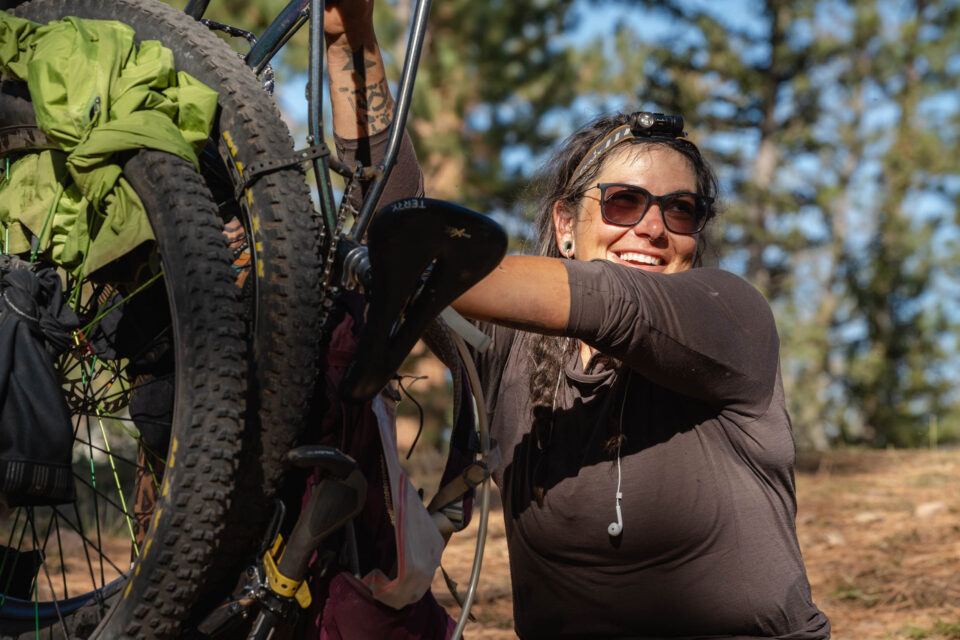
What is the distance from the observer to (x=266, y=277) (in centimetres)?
169

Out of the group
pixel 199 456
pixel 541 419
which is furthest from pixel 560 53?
pixel 199 456

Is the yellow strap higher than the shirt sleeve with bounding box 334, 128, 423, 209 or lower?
lower

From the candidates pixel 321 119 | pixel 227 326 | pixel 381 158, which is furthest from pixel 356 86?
pixel 227 326

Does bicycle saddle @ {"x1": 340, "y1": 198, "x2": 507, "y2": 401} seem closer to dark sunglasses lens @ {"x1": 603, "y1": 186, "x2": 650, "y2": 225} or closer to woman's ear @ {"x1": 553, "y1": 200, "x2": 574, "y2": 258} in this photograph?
dark sunglasses lens @ {"x1": 603, "y1": 186, "x2": 650, "y2": 225}

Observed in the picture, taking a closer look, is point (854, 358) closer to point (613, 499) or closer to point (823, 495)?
point (823, 495)

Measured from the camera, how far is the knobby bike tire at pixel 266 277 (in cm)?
166

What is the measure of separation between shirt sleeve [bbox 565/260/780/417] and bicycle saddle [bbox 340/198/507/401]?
331mm

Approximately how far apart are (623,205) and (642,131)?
0.21 m

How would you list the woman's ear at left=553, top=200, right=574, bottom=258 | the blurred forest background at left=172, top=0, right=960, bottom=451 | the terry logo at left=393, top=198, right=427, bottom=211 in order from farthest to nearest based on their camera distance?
the blurred forest background at left=172, top=0, right=960, bottom=451 → the woman's ear at left=553, top=200, right=574, bottom=258 → the terry logo at left=393, top=198, right=427, bottom=211

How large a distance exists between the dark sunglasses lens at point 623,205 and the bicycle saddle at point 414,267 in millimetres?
812

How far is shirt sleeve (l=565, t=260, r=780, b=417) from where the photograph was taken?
1.79 metres

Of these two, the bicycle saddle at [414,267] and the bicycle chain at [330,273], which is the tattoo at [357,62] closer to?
the bicycle chain at [330,273]

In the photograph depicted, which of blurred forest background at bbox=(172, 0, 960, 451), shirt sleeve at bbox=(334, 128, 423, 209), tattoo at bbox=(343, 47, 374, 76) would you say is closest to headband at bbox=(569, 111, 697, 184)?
shirt sleeve at bbox=(334, 128, 423, 209)

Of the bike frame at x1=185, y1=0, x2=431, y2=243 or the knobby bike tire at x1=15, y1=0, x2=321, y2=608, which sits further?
the bike frame at x1=185, y1=0, x2=431, y2=243
